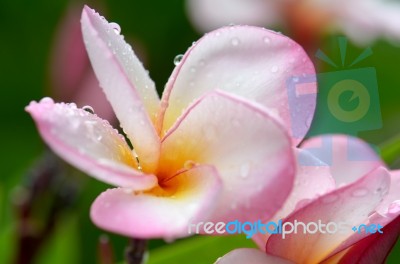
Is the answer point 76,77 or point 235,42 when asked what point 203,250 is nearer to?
point 235,42

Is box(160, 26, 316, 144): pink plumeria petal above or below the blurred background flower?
above

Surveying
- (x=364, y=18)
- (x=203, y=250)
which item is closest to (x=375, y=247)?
(x=203, y=250)

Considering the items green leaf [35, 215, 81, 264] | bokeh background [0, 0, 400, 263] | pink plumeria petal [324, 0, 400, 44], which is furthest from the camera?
pink plumeria petal [324, 0, 400, 44]

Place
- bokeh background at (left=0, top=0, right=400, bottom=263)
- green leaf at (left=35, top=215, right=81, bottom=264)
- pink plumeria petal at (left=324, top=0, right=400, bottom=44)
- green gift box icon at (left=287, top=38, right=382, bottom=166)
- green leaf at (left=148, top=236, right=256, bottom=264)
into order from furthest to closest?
pink plumeria petal at (left=324, top=0, right=400, bottom=44), bokeh background at (left=0, top=0, right=400, bottom=263), green leaf at (left=35, top=215, right=81, bottom=264), green leaf at (left=148, top=236, right=256, bottom=264), green gift box icon at (left=287, top=38, right=382, bottom=166)

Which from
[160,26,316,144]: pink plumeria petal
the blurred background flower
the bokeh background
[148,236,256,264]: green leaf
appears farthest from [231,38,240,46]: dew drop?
the blurred background flower

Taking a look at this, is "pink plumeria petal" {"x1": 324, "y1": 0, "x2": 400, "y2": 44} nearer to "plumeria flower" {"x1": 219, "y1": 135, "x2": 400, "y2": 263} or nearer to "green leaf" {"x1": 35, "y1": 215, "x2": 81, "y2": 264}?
"green leaf" {"x1": 35, "y1": 215, "x2": 81, "y2": 264}

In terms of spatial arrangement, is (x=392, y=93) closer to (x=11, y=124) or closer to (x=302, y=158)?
(x=11, y=124)

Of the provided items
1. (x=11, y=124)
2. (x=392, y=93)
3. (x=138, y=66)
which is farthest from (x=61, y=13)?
(x=138, y=66)
